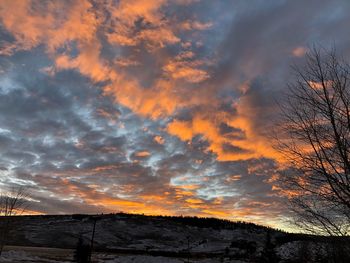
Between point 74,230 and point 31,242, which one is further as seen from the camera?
point 74,230

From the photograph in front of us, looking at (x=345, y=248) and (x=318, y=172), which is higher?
(x=318, y=172)

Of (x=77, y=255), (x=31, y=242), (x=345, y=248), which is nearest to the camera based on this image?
(x=345, y=248)

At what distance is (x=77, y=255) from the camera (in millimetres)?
59906

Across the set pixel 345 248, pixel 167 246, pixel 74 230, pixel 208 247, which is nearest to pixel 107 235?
pixel 74 230

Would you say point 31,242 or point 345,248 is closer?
point 345,248

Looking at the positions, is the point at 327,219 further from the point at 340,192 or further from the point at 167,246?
the point at 167,246

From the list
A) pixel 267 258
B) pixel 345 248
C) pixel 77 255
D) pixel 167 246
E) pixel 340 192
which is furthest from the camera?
pixel 167 246

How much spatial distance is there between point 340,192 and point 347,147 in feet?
3.69

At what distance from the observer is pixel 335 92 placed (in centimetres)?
980

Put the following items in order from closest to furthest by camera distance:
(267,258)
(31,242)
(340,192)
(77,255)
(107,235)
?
(340,192), (77,255), (267,258), (31,242), (107,235)

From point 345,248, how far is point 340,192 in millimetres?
3234

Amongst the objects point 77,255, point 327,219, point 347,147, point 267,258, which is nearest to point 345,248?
point 327,219

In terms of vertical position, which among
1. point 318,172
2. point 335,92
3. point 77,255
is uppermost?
point 335,92

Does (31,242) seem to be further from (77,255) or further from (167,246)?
Result: (77,255)
